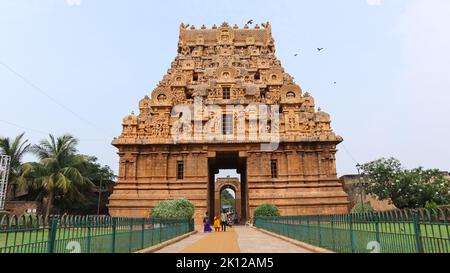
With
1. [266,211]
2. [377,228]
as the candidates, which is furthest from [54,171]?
[377,228]

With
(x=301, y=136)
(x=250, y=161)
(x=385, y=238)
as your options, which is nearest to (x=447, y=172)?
(x=301, y=136)

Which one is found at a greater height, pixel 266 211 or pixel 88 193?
pixel 88 193

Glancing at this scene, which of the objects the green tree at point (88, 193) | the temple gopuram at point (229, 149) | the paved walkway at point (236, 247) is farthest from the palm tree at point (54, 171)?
the paved walkway at point (236, 247)

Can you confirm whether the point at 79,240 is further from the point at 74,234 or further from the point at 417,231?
the point at 417,231

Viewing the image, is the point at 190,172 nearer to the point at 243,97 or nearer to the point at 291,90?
the point at 243,97

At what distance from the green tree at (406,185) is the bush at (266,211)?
54.7 ft

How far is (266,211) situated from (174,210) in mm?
6673

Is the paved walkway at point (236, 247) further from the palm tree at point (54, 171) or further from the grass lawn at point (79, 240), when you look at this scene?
the palm tree at point (54, 171)

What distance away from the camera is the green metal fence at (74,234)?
511cm

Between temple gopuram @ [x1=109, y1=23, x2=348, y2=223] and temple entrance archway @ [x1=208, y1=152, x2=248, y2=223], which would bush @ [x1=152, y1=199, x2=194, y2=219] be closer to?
temple gopuram @ [x1=109, y1=23, x2=348, y2=223]

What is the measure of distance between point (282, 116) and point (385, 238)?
2254 centimetres

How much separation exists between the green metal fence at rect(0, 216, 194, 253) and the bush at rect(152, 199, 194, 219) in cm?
870

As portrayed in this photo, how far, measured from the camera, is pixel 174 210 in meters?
21.3
